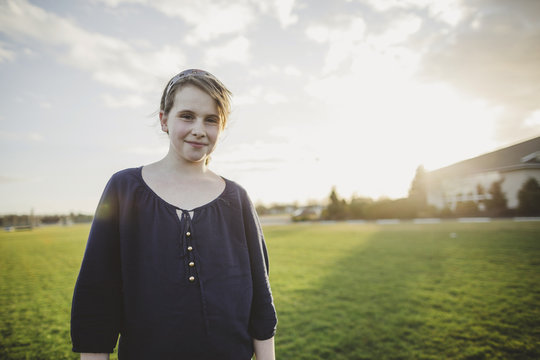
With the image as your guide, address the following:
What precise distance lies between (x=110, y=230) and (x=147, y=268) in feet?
0.78

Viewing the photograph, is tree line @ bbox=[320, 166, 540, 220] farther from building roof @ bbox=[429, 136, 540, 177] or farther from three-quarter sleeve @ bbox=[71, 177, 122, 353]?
three-quarter sleeve @ bbox=[71, 177, 122, 353]

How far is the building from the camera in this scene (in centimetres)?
2339

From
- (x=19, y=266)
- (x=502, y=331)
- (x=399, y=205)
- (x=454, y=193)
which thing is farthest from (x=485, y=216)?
(x=19, y=266)

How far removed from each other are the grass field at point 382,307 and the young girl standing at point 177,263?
102 inches

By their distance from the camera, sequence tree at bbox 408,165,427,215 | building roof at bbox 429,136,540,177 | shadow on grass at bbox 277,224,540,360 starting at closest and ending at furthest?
shadow on grass at bbox 277,224,540,360
building roof at bbox 429,136,540,177
tree at bbox 408,165,427,215

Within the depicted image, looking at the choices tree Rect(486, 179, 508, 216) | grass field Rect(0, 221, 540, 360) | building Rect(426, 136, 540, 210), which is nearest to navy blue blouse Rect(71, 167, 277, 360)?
grass field Rect(0, 221, 540, 360)

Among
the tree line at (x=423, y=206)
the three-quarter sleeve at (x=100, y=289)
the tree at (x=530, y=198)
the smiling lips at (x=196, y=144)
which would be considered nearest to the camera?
the three-quarter sleeve at (x=100, y=289)

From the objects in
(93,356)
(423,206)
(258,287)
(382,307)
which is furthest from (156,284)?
(423,206)

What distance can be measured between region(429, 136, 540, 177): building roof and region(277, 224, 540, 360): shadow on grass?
22.0 m

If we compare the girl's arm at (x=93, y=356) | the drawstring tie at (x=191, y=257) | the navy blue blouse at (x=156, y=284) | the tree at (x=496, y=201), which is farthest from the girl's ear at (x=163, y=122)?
the tree at (x=496, y=201)

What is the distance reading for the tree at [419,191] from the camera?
1164 inches

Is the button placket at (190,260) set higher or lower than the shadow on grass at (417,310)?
higher

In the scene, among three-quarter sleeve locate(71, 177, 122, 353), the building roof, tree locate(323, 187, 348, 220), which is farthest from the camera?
tree locate(323, 187, 348, 220)

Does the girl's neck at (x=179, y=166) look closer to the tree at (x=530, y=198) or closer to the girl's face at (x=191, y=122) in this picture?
the girl's face at (x=191, y=122)
